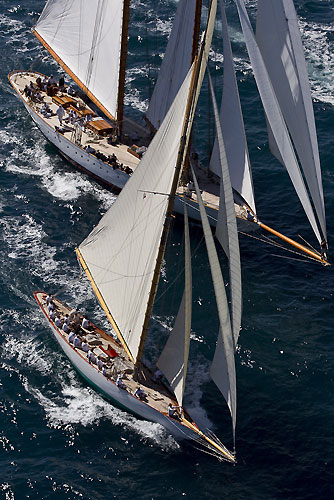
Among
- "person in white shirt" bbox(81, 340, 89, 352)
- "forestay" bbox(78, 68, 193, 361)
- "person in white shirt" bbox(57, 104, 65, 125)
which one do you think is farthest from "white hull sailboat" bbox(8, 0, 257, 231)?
"person in white shirt" bbox(81, 340, 89, 352)

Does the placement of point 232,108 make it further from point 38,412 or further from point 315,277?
point 38,412

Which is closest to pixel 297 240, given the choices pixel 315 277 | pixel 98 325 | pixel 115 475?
pixel 315 277

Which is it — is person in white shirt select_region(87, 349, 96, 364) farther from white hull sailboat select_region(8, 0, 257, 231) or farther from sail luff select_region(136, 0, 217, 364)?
white hull sailboat select_region(8, 0, 257, 231)

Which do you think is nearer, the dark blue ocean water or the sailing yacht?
the sailing yacht

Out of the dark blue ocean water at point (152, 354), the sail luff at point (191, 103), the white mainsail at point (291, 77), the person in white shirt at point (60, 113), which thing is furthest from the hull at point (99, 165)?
the sail luff at point (191, 103)

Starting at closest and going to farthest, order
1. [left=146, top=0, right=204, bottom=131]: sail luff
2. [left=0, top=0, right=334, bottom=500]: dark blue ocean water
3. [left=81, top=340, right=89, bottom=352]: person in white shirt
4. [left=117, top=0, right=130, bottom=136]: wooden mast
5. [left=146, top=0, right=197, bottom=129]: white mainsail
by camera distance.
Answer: [left=0, top=0, right=334, bottom=500]: dark blue ocean water, [left=81, top=340, right=89, bottom=352]: person in white shirt, [left=146, top=0, right=204, bottom=131]: sail luff, [left=146, top=0, right=197, bottom=129]: white mainsail, [left=117, top=0, right=130, bottom=136]: wooden mast

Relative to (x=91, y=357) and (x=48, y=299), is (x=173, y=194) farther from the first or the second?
(x=48, y=299)
